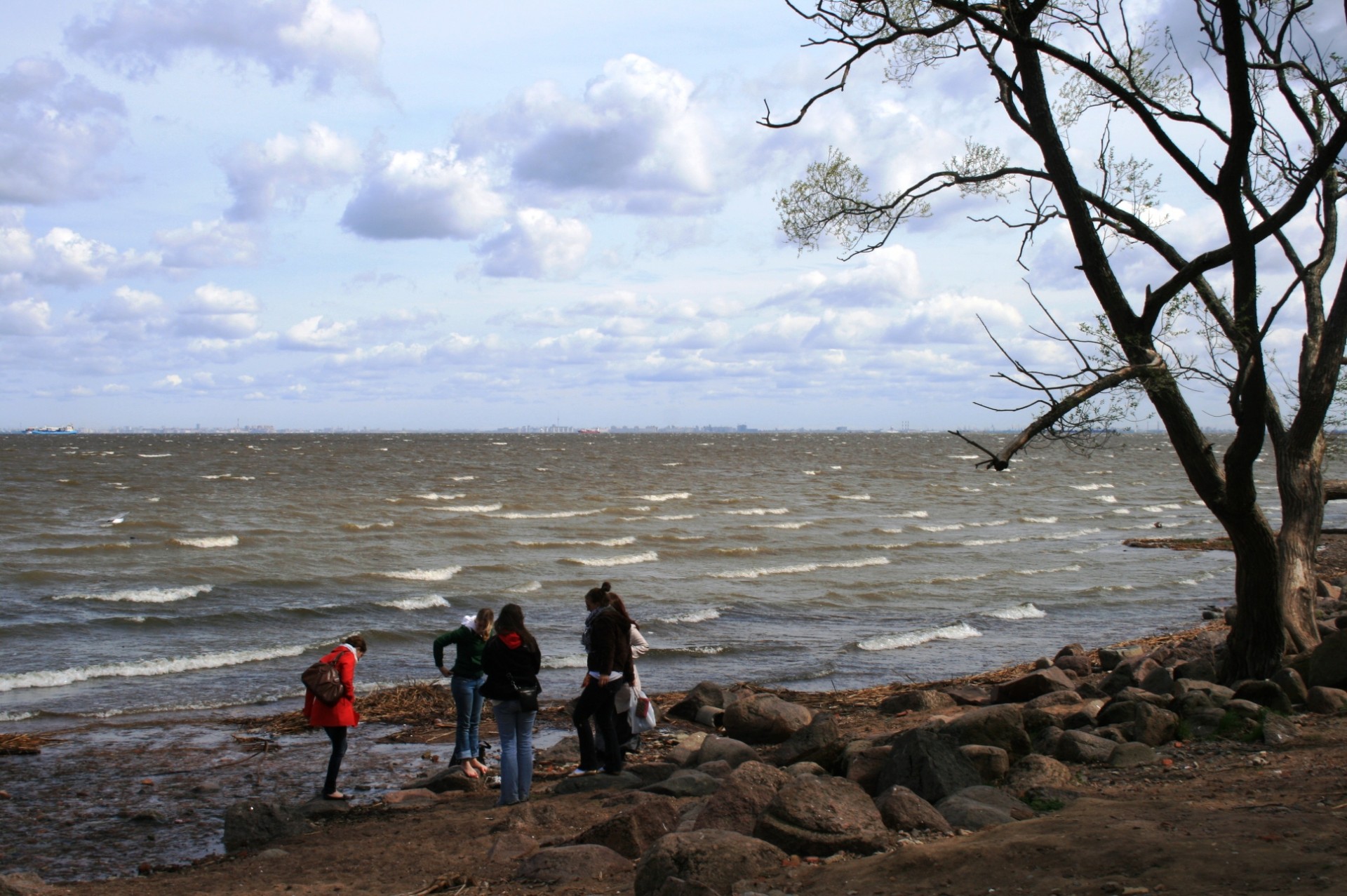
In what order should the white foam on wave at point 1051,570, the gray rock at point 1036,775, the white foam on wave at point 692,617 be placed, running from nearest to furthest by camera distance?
1. the gray rock at point 1036,775
2. the white foam on wave at point 692,617
3. the white foam on wave at point 1051,570

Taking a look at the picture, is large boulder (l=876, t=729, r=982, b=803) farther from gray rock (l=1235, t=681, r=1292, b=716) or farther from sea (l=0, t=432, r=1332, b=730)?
gray rock (l=1235, t=681, r=1292, b=716)

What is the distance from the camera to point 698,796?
8.22 metres

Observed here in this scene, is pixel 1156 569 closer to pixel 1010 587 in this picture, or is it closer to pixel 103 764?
pixel 1010 587

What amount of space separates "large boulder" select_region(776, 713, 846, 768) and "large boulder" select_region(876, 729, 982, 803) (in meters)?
1.14

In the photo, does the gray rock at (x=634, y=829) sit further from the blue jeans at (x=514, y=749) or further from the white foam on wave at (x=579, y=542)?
the white foam on wave at (x=579, y=542)

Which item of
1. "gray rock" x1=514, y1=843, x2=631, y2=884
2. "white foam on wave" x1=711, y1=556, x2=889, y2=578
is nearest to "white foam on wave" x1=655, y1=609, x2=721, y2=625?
"white foam on wave" x1=711, y1=556, x2=889, y2=578

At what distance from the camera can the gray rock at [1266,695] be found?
9156 millimetres

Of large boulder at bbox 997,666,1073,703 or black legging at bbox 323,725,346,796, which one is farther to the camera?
large boulder at bbox 997,666,1073,703

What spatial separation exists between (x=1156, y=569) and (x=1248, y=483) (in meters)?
20.2

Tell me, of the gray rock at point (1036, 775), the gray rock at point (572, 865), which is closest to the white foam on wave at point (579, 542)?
the gray rock at point (1036, 775)

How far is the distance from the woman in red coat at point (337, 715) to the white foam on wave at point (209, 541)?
72.9 feet

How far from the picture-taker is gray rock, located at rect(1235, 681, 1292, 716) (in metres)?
9.16

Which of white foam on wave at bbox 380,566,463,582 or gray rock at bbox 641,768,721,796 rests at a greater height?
gray rock at bbox 641,768,721,796

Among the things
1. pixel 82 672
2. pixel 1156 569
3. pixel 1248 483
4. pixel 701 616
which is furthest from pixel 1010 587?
pixel 82 672
